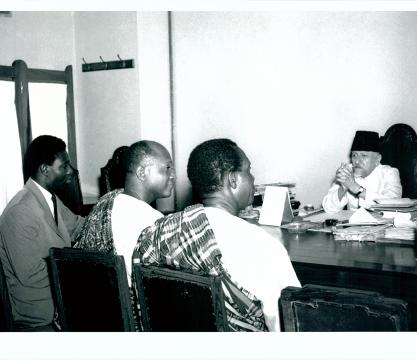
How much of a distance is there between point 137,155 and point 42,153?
537mm

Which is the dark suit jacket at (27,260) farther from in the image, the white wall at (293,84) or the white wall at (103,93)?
the white wall at (293,84)

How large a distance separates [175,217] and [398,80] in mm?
2978

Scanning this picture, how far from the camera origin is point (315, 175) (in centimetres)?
429

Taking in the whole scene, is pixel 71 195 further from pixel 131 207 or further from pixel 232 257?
pixel 232 257

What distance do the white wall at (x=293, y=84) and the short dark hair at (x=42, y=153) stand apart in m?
2.44

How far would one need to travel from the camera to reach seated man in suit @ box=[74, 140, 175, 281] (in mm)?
1803

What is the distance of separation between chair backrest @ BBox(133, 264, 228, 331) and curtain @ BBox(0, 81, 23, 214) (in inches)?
120

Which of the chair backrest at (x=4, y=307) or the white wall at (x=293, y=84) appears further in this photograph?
the white wall at (x=293, y=84)

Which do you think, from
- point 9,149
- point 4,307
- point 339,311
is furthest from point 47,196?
point 9,149

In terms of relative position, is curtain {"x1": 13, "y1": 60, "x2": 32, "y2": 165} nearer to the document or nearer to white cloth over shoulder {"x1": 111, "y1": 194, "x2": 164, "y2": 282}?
the document

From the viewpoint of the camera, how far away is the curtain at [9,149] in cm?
413

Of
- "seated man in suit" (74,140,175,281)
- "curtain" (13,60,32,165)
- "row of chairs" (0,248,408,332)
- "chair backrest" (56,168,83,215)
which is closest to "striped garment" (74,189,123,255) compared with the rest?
"seated man in suit" (74,140,175,281)

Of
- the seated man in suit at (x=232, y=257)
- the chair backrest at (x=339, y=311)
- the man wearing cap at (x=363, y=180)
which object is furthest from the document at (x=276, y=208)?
the chair backrest at (x=339, y=311)

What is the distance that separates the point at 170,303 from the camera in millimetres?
1371
